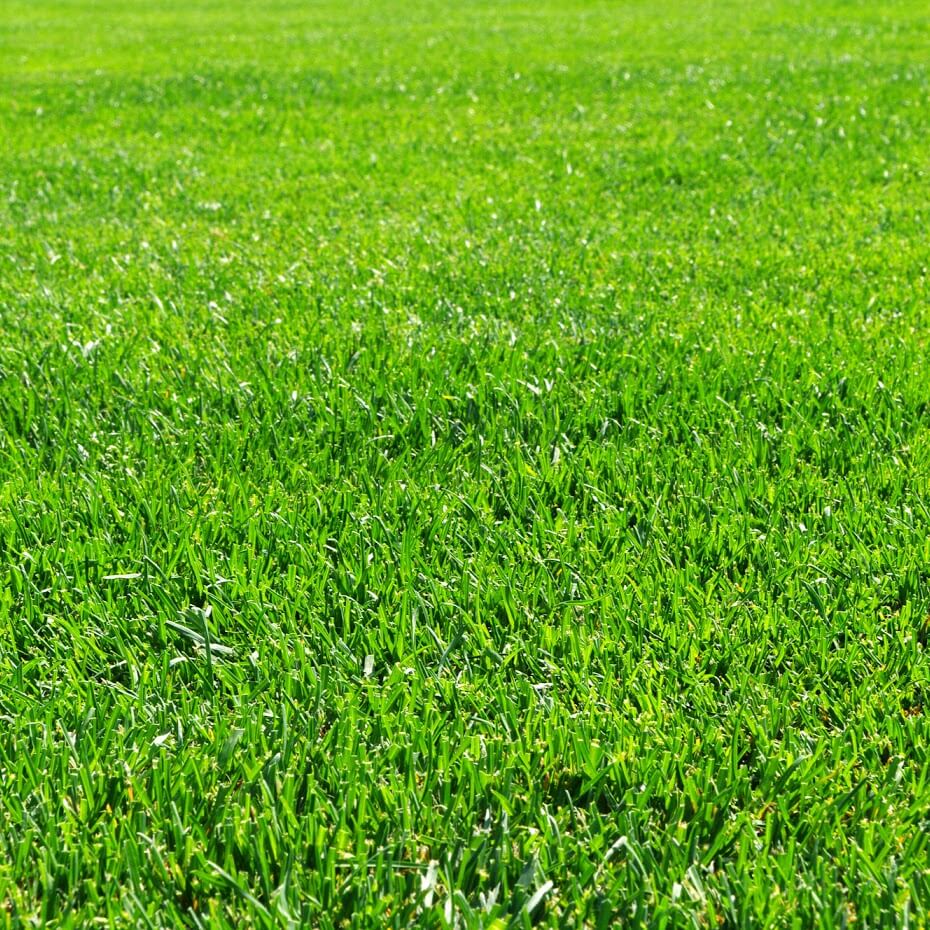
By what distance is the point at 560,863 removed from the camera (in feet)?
5.82

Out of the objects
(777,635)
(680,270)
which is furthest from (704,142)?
(777,635)

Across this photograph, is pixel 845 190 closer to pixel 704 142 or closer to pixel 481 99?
pixel 704 142

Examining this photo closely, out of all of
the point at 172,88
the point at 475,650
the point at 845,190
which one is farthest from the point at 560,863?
the point at 172,88

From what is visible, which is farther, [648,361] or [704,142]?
[704,142]

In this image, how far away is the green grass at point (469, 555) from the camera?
179cm

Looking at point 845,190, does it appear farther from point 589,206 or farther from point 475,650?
point 475,650

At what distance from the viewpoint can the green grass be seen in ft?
5.87

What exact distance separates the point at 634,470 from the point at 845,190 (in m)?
3.81

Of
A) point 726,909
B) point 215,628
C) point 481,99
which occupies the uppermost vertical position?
point 481,99

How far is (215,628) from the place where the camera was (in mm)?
2389

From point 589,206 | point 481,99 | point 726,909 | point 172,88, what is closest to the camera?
point 726,909

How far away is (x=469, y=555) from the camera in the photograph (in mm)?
2672

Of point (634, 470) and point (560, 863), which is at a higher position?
point (634, 470)

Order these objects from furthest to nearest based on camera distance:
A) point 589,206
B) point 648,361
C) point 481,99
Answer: point 481,99 → point 589,206 → point 648,361
